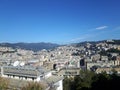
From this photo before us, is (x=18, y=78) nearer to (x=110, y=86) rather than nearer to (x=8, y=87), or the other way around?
(x=8, y=87)

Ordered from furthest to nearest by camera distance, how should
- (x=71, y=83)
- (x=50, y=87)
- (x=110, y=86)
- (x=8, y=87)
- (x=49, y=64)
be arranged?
(x=49, y=64), (x=71, y=83), (x=110, y=86), (x=50, y=87), (x=8, y=87)

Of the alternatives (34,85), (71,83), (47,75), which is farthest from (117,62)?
(34,85)

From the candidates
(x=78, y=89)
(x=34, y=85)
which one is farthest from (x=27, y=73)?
(x=78, y=89)

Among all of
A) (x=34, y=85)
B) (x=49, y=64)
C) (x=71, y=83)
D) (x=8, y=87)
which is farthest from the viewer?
(x=49, y=64)

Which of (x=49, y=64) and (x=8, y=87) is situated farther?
(x=49, y=64)

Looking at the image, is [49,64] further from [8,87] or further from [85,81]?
[8,87]

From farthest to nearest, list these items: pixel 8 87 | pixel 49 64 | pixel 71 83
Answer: pixel 49 64
pixel 71 83
pixel 8 87

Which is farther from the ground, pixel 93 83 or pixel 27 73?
pixel 27 73

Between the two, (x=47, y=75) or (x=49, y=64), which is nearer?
(x=47, y=75)

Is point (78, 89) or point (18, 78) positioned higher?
point (18, 78)
